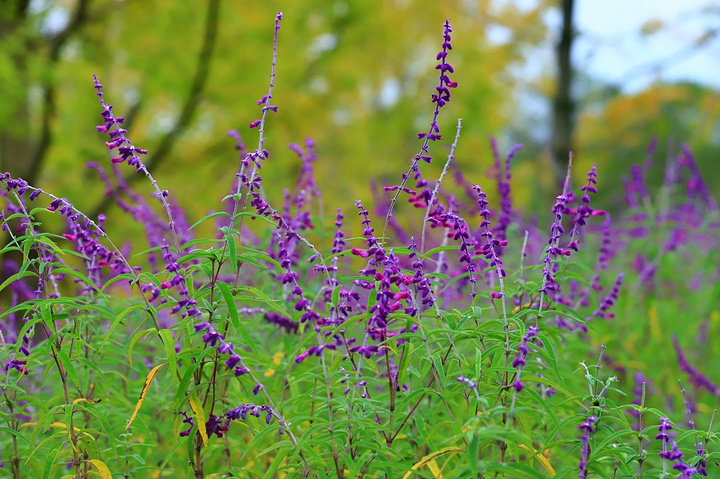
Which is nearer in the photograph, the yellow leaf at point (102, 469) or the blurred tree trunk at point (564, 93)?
the yellow leaf at point (102, 469)

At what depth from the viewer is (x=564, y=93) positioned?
12.1 meters

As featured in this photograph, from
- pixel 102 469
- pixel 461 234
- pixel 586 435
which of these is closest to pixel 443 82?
pixel 461 234

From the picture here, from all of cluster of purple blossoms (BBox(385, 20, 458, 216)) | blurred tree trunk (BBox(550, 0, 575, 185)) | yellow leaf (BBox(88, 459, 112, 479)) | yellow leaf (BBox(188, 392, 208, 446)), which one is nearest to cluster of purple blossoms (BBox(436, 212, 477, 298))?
cluster of purple blossoms (BBox(385, 20, 458, 216))

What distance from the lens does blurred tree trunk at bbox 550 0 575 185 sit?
11.8 meters

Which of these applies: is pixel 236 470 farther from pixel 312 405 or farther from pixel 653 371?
pixel 653 371

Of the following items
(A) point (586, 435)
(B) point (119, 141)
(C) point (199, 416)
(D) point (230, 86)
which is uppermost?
(D) point (230, 86)

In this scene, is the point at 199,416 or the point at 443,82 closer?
the point at 199,416

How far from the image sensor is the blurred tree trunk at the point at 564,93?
38.7 feet

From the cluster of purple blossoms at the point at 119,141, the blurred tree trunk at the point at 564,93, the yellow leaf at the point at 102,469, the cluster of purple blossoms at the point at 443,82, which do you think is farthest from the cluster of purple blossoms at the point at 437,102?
the blurred tree trunk at the point at 564,93

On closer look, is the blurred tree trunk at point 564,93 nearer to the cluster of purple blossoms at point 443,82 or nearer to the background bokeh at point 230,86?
the background bokeh at point 230,86

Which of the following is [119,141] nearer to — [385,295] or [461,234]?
[385,295]

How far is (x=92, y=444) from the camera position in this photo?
230 centimetres

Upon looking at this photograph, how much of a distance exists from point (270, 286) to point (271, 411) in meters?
1.50

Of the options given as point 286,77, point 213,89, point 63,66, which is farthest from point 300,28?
point 63,66
